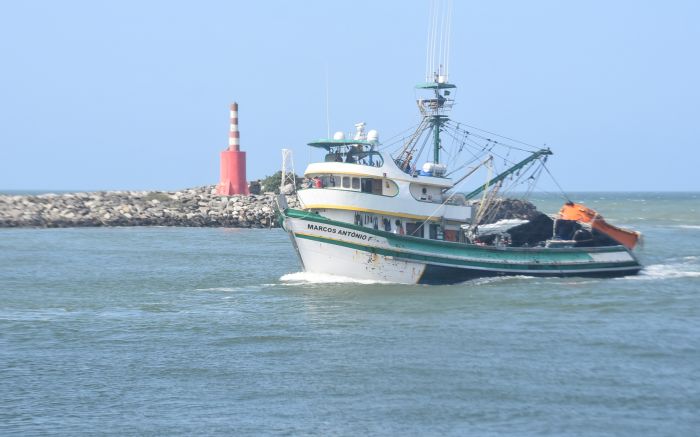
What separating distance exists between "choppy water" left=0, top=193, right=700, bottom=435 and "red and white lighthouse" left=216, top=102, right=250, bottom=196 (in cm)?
3220

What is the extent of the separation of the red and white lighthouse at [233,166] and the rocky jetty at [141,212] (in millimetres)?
1159

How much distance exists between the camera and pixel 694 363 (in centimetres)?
1973

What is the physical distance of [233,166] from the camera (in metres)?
67.8

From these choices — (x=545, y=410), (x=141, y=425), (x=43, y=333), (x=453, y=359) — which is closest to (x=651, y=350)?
(x=453, y=359)

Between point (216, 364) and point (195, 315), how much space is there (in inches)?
239

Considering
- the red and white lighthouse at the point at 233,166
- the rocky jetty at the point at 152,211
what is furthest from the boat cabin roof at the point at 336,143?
the red and white lighthouse at the point at 233,166

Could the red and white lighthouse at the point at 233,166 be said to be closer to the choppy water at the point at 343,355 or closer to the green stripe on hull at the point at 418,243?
the choppy water at the point at 343,355

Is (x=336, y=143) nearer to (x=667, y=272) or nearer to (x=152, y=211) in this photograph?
(x=667, y=272)

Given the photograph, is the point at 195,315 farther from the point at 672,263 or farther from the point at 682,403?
the point at 672,263

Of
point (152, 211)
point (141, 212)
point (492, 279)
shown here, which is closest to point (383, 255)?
point (492, 279)

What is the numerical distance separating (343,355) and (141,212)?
4532 cm

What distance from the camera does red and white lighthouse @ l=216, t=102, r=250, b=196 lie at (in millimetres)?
66875

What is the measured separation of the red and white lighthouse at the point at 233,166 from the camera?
66.9m

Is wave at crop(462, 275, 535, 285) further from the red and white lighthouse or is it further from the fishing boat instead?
the red and white lighthouse
